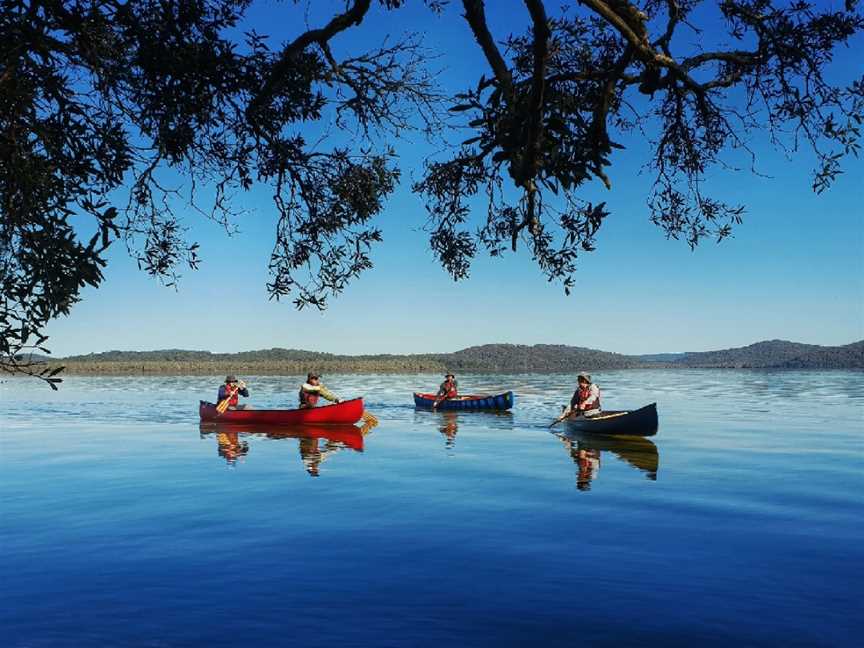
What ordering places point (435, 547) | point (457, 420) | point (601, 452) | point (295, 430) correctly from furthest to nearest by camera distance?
point (457, 420), point (295, 430), point (601, 452), point (435, 547)

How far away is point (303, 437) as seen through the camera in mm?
29766

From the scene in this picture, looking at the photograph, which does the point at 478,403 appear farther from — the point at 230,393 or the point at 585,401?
the point at 230,393

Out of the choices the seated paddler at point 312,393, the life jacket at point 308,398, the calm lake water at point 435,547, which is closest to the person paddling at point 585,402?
the calm lake water at point 435,547

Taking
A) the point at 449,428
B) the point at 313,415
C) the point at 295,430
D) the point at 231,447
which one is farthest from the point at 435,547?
the point at 449,428

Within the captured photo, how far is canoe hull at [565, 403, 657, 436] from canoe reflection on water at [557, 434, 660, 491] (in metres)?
0.45

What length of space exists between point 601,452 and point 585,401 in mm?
3730

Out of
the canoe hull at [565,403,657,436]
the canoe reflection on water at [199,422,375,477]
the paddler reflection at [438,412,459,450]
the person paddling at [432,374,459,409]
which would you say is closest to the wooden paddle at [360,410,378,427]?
the canoe reflection on water at [199,422,375,477]

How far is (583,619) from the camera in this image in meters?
8.88

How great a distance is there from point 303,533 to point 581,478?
8.31 m

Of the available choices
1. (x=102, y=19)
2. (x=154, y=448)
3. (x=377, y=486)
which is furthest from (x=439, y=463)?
(x=102, y=19)

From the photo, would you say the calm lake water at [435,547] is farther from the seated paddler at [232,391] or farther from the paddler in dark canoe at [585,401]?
the seated paddler at [232,391]

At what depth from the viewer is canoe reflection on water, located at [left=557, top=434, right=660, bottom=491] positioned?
19.8 meters

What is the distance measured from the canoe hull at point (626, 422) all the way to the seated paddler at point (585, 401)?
0.44m

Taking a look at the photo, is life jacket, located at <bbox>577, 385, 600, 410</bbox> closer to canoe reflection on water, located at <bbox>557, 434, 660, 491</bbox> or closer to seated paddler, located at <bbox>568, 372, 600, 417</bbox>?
seated paddler, located at <bbox>568, 372, 600, 417</bbox>
